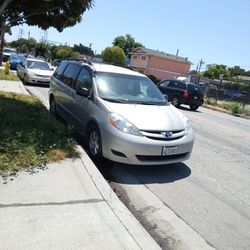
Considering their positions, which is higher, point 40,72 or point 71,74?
point 71,74

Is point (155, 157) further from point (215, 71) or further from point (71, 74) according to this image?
point (215, 71)

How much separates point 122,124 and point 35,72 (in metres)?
Answer: 14.7

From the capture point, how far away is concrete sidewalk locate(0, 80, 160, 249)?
11.7 ft

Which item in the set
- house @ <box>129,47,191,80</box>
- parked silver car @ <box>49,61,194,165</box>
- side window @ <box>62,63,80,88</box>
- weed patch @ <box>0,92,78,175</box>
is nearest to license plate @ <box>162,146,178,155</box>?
parked silver car @ <box>49,61,194,165</box>

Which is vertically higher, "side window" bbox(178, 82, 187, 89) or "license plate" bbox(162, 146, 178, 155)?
"license plate" bbox(162, 146, 178, 155)

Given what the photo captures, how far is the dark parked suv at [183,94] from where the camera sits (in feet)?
67.6

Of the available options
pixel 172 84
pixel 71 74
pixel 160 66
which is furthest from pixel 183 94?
pixel 160 66

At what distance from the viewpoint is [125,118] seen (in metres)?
6.11

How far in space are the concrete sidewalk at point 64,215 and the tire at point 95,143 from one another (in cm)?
110

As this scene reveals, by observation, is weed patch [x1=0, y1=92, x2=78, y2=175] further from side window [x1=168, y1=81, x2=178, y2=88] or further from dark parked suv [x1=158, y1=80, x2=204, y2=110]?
side window [x1=168, y1=81, x2=178, y2=88]

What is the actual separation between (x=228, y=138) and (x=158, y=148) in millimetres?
6123

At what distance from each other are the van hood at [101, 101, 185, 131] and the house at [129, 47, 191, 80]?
185 ft

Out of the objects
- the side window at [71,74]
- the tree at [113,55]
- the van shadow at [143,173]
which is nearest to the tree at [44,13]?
the side window at [71,74]

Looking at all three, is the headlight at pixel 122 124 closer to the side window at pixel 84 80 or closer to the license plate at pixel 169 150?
the license plate at pixel 169 150
